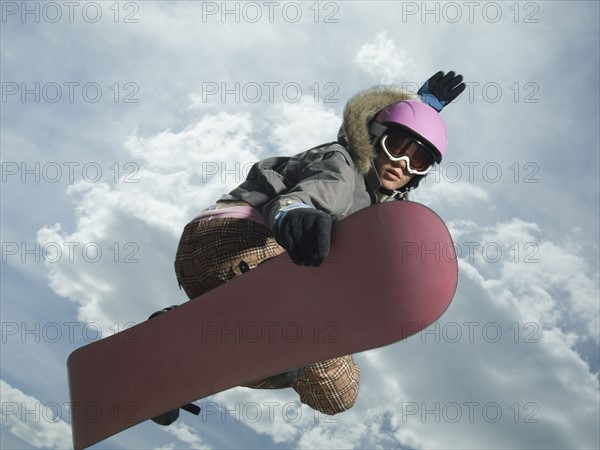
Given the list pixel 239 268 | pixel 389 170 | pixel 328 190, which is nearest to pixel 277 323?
pixel 239 268

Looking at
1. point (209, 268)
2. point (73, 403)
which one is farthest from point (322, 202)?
point (73, 403)

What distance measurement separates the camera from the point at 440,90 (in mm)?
3533

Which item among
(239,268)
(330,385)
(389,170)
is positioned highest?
(389,170)

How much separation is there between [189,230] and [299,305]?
667 millimetres

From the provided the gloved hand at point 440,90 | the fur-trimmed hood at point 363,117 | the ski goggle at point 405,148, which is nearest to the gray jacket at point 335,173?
the fur-trimmed hood at point 363,117

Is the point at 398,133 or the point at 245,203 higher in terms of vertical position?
the point at 398,133

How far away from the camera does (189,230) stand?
305 centimetres

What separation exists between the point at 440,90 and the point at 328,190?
1149 millimetres

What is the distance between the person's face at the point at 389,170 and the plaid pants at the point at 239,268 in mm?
538

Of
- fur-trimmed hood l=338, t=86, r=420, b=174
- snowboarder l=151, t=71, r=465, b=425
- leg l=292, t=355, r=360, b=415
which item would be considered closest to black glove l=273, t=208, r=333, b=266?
snowboarder l=151, t=71, r=465, b=425

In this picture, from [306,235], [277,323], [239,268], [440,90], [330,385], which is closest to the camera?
[306,235]

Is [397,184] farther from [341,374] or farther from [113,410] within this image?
[113,410]

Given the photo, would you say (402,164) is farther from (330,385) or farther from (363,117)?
(330,385)

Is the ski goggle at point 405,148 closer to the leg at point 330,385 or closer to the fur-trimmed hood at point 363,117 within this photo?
the fur-trimmed hood at point 363,117
